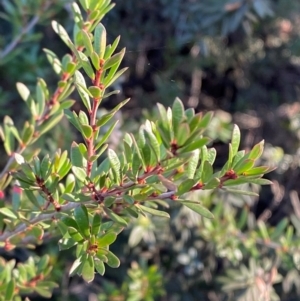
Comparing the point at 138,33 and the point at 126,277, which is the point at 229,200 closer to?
the point at 126,277

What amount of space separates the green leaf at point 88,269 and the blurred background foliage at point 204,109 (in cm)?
62

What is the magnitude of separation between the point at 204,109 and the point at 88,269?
44.1 inches

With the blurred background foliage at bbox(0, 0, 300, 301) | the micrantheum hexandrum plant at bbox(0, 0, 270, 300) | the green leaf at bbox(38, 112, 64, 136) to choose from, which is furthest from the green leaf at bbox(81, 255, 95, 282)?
the blurred background foliage at bbox(0, 0, 300, 301)

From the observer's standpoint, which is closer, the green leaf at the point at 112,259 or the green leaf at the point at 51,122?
the green leaf at the point at 112,259

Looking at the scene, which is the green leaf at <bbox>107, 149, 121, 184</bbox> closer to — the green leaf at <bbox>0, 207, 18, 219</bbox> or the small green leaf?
the small green leaf

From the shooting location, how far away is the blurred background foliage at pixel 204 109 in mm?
1119

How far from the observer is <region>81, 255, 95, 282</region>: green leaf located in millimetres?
428

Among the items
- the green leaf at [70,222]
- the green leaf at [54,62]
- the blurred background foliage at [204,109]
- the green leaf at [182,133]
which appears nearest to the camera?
the green leaf at [182,133]

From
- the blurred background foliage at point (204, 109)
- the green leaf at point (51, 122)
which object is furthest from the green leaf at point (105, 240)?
the blurred background foliage at point (204, 109)

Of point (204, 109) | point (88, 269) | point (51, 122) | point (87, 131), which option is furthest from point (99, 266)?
point (204, 109)

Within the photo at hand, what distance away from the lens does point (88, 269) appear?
434 mm

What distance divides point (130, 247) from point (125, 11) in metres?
Answer: 0.64

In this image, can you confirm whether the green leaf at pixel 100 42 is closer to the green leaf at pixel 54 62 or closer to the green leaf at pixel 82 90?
the green leaf at pixel 82 90

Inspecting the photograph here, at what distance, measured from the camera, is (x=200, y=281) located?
1289 mm
